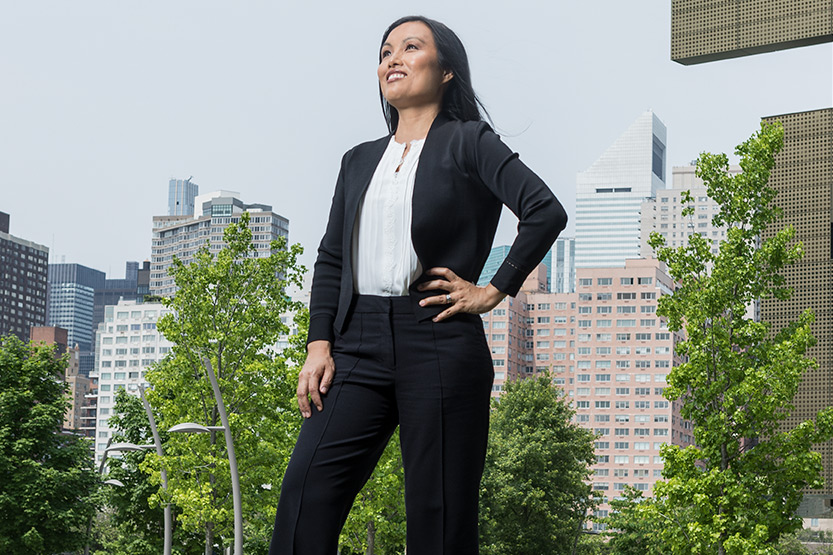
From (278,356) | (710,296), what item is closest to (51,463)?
(278,356)

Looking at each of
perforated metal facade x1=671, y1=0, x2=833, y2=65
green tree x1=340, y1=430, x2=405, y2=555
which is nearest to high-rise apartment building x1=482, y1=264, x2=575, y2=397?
perforated metal facade x1=671, y1=0, x2=833, y2=65

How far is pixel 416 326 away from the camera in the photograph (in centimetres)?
367

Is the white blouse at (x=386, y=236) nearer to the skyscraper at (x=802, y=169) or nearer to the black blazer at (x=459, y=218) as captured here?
the black blazer at (x=459, y=218)

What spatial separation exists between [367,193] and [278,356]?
22830 mm

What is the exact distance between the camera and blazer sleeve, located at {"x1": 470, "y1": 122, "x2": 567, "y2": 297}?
145 inches

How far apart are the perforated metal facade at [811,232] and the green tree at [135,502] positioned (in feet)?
55.6

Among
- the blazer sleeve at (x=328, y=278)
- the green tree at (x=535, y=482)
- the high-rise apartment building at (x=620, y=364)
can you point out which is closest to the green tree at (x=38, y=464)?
the green tree at (x=535, y=482)

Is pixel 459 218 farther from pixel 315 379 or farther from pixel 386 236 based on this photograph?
pixel 315 379

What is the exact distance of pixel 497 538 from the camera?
42156 mm

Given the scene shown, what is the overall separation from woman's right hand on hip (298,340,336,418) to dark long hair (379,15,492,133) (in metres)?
0.97

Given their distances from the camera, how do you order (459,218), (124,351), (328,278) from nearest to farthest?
(459,218), (328,278), (124,351)

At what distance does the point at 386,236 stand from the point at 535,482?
4031 centimetres

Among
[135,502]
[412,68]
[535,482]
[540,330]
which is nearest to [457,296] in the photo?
[412,68]

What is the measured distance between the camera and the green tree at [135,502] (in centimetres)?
3434
